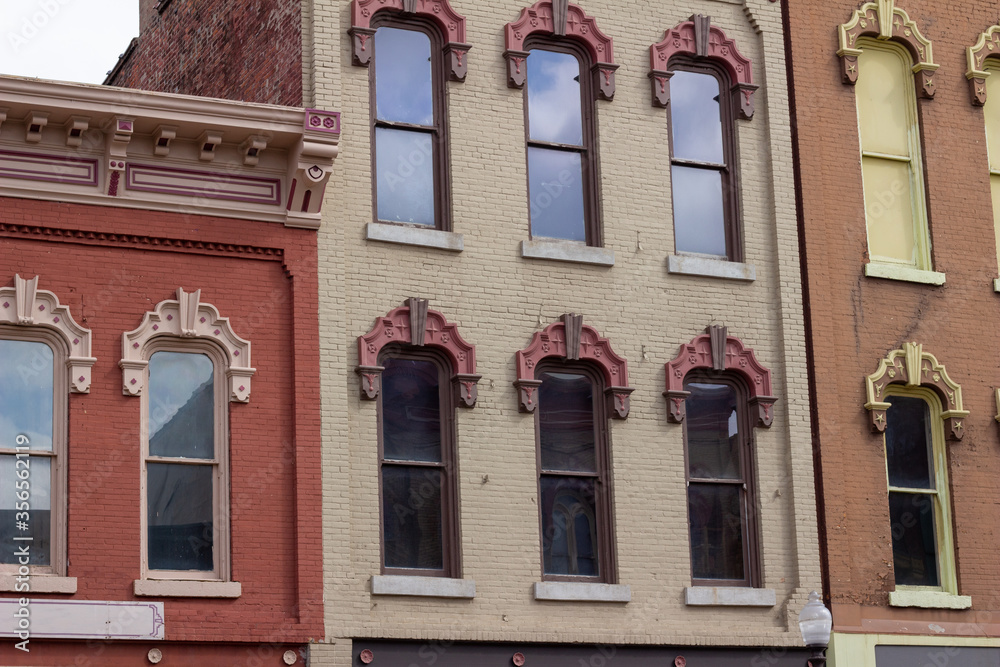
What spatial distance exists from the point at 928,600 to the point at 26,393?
1064 cm

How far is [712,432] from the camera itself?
1956 centimetres

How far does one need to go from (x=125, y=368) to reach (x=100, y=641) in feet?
8.96

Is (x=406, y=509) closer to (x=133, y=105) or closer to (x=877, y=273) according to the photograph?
(x=133, y=105)

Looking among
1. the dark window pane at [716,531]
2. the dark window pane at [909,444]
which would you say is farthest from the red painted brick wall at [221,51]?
the dark window pane at [909,444]

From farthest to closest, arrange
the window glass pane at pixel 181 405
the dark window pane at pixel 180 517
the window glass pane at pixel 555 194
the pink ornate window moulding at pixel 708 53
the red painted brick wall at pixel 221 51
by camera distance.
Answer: the pink ornate window moulding at pixel 708 53, the window glass pane at pixel 555 194, the red painted brick wall at pixel 221 51, the window glass pane at pixel 181 405, the dark window pane at pixel 180 517

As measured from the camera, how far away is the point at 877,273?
2053cm

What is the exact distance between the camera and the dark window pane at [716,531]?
19.1m

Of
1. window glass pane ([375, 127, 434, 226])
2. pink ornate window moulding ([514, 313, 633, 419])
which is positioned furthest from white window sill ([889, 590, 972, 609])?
window glass pane ([375, 127, 434, 226])

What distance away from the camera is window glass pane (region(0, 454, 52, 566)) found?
52.4ft

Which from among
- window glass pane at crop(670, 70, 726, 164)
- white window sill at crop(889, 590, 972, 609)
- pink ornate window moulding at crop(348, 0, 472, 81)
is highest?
pink ornate window moulding at crop(348, 0, 472, 81)

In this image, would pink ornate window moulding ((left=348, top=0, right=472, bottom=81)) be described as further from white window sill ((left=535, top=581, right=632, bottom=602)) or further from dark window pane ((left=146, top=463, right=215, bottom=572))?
white window sill ((left=535, top=581, right=632, bottom=602))

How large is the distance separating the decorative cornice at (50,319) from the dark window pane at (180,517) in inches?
46.3

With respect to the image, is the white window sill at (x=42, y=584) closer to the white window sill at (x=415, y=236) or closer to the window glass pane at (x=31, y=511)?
the window glass pane at (x=31, y=511)

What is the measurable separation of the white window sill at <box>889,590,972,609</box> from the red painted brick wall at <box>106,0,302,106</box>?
903 centimetres
